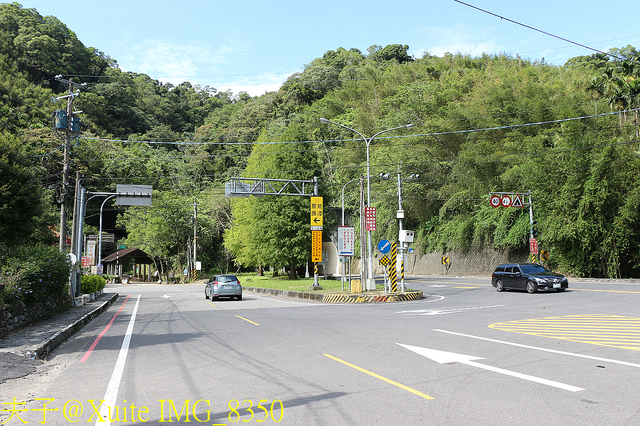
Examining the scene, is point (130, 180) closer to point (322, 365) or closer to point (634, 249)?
point (634, 249)

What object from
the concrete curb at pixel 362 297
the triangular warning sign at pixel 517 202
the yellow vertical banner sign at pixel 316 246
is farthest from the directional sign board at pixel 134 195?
the triangular warning sign at pixel 517 202

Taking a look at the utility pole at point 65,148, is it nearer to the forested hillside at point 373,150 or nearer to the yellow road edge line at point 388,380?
the forested hillside at point 373,150

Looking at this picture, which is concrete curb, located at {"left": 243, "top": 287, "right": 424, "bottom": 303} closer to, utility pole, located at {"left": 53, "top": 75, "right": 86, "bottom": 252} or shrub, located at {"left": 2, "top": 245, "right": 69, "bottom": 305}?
shrub, located at {"left": 2, "top": 245, "right": 69, "bottom": 305}

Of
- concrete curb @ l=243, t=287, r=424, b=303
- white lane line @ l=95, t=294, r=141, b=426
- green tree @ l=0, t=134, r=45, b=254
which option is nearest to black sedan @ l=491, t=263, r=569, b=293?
concrete curb @ l=243, t=287, r=424, b=303

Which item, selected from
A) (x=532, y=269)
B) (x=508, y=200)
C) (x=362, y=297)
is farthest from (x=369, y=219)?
(x=508, y=200)

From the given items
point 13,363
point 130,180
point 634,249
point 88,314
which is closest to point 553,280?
point 634,249

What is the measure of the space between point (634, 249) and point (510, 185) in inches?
400

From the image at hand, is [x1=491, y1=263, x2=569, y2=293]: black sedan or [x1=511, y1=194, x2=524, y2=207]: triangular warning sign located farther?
[x1=511, y1=194, x2=524, y2=207]: triangular warning sign

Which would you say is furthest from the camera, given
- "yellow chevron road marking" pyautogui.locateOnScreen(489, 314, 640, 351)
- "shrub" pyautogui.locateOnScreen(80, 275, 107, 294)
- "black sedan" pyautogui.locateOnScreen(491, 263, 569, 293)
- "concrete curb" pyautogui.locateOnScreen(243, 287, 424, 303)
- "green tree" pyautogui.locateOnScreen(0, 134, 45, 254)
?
"shrub" pyautogui.locateOnScreen(80, 275, 107, 294)

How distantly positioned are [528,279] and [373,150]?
3361 cm

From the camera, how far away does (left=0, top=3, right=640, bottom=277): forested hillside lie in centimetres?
3100

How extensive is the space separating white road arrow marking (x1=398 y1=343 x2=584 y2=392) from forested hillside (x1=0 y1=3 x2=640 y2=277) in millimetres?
11539

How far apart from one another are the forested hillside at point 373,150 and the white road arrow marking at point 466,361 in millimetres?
11539

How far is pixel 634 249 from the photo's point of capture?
101 ft
